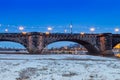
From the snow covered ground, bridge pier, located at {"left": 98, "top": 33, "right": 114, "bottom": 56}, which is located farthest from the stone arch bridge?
the snow covered ground

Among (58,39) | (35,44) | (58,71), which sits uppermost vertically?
(58,39)

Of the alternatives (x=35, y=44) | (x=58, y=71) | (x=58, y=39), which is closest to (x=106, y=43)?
(x=58, y=39)

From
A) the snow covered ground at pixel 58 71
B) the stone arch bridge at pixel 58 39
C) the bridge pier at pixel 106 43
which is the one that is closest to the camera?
the snow covered ground at pixel 58 71

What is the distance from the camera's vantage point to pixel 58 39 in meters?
90.2

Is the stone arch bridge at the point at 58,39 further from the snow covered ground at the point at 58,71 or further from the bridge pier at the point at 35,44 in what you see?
the snow covered ground at the point at 58,71

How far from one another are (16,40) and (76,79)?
70.5 meters

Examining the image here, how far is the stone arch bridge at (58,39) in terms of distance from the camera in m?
86.3

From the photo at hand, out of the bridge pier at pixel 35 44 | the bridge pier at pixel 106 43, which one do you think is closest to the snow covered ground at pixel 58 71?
the bridge pier at pixel 35 44

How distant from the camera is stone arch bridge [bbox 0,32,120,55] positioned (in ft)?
283

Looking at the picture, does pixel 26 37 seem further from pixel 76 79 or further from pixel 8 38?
pixel 76 79

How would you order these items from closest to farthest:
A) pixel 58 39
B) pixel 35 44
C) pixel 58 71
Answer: pixel 58 71 → pixel 35 44 → pixel 58 39

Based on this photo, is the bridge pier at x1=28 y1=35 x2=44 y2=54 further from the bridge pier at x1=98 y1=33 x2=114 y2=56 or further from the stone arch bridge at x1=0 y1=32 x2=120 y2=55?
the bridge pier at x1=98 y1=33 x2=114 y2=56

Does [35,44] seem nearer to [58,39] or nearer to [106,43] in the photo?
[58,39]

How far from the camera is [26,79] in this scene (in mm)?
18234
